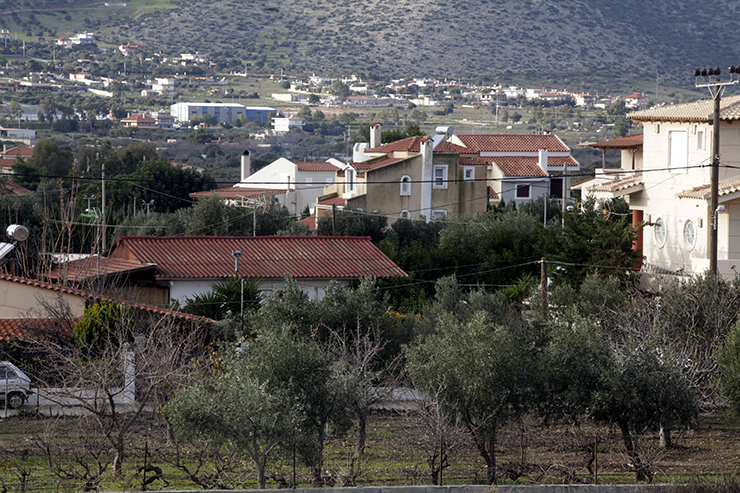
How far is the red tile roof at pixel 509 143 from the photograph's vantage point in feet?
246

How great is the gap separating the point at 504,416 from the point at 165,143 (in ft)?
381

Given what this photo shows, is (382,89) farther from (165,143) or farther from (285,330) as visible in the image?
(285,330)

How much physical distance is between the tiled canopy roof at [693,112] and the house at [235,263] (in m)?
10.8

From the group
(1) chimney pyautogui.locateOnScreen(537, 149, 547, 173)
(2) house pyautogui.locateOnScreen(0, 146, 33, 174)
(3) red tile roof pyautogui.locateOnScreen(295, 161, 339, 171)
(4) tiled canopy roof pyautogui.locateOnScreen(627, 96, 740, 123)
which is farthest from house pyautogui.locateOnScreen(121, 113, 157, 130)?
(4) tiled canopy roof pyautogui.locateOnScreen(627, 96, 740, 123)

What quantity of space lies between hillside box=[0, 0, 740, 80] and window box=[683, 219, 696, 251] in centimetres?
11801

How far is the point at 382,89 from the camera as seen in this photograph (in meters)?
163

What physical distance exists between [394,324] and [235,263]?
8.58 m

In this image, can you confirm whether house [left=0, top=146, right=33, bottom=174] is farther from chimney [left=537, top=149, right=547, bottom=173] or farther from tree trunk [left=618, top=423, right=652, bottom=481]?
tree trunk [left=618, top=423, right=652, bottom=481]

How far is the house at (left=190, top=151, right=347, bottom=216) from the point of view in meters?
68.6

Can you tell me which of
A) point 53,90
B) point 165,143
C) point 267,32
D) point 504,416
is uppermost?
point 267,32

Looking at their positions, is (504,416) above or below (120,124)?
below

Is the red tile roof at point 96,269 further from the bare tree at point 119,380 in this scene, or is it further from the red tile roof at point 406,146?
the red tile roof at point 406,146

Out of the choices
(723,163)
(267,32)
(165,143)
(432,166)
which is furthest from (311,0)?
(723,163)

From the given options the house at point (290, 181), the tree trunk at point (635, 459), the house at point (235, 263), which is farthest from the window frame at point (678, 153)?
the house at point (290, 181)
